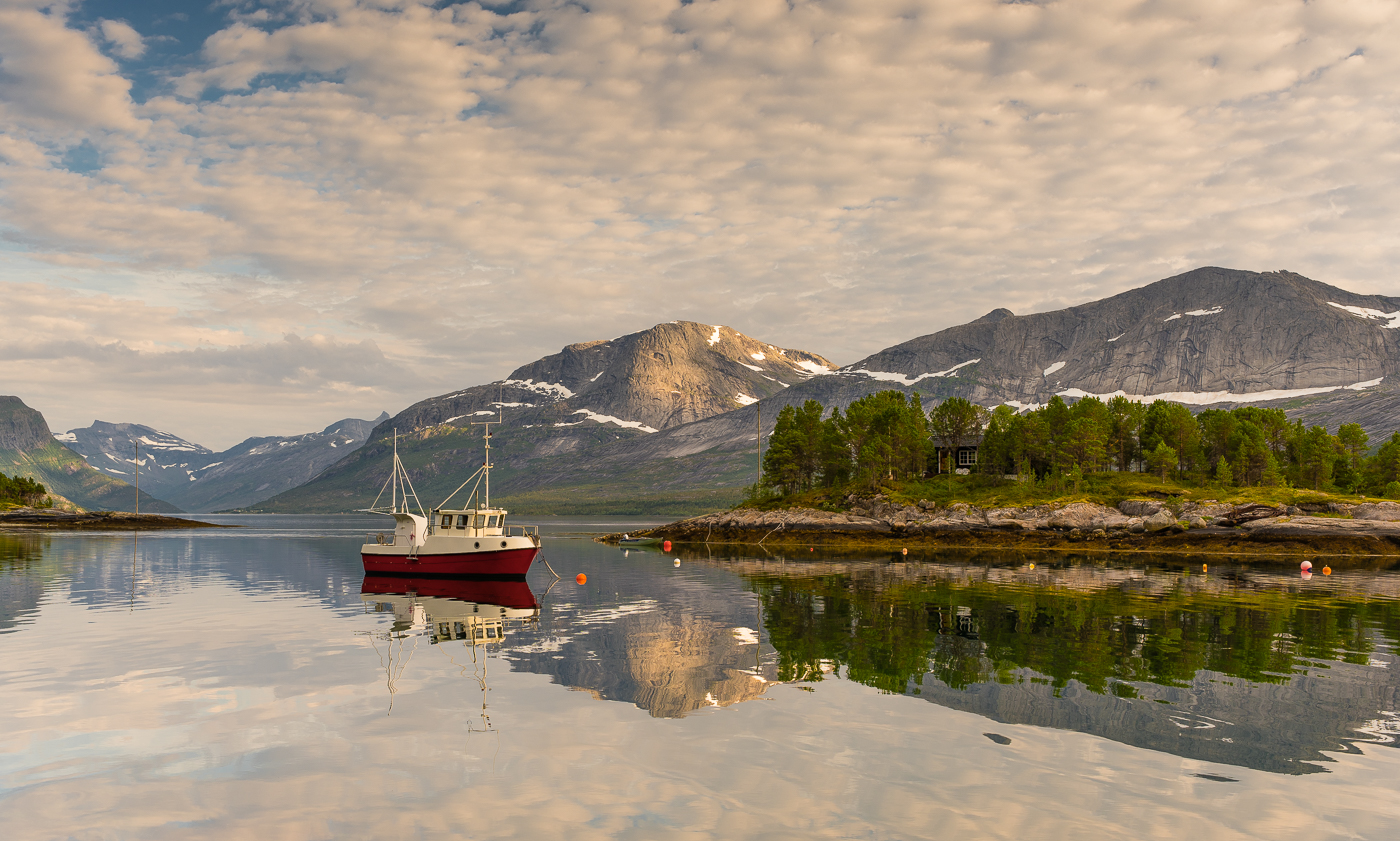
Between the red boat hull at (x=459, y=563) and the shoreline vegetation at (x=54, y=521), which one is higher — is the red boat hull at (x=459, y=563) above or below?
above

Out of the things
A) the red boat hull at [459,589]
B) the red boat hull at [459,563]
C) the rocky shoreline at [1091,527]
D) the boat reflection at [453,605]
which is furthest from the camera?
the rocky shoreline at [1091,527]

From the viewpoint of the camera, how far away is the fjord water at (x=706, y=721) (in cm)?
1709

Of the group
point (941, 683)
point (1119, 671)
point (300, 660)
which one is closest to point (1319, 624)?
point (1119, 671)

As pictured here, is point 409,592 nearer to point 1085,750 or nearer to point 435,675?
point 435,675

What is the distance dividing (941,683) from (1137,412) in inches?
5228

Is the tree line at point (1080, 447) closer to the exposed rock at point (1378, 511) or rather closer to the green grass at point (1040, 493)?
the green grass at point (1040, 493)

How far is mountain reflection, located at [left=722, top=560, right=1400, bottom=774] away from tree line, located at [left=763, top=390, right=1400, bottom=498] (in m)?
66.9

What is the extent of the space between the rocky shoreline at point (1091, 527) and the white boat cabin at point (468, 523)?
6508 cm

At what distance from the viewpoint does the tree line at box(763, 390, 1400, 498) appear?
12938 cm

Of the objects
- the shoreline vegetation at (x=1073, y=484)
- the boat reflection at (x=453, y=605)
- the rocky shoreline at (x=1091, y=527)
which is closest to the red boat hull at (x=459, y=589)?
the boat reflection at (x=453, y=605)

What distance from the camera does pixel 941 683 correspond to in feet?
97.4

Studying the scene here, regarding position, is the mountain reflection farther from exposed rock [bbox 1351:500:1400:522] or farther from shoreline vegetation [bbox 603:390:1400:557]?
exposed rock [bbox 1351:500:1400:522]

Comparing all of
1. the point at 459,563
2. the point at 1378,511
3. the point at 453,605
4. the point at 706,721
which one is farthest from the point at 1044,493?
the point at 706,721

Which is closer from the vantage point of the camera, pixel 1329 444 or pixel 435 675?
pixel 435 675
